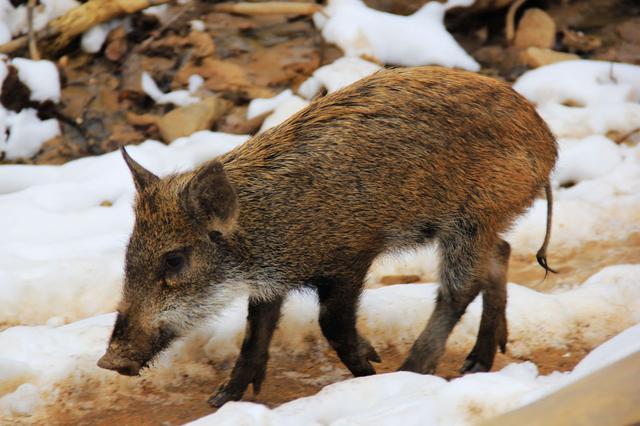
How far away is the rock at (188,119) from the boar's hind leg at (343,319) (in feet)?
11.9

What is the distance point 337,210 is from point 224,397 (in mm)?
1003

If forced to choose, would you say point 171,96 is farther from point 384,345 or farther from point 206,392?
point 206,392

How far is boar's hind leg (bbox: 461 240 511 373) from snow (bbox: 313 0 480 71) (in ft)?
12.9

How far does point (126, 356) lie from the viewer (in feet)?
14.3

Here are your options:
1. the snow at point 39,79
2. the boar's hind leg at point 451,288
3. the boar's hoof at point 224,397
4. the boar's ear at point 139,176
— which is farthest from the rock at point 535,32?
the boar's hoof at point 224,397

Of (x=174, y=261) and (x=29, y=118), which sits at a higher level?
(x=174, y=261)

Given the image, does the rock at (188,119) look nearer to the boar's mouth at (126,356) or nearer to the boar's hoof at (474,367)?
the boar's hoof at (474,367)

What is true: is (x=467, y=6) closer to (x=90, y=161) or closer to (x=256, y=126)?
(x=256, y=126)

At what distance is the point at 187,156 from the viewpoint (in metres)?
7.54

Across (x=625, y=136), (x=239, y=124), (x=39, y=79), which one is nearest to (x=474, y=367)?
(x=625, y=136)

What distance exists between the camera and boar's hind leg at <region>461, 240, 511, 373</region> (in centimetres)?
502

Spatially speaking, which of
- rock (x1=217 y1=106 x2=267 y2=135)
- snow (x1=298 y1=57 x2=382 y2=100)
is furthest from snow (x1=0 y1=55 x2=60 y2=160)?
snow (x1=298 y1=57 x2=382 y2=100)

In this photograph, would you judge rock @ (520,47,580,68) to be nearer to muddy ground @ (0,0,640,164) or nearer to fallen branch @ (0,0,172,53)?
muddy ground @ (0,0,640,164)

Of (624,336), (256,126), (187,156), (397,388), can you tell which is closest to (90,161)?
(187,156)
